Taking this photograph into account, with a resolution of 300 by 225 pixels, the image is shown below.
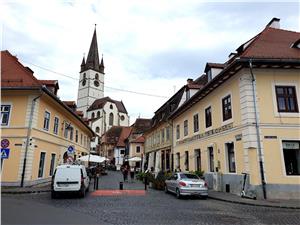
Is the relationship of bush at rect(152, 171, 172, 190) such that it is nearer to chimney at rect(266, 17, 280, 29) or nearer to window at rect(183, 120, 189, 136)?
window at rect(183, 120, 189, 136)

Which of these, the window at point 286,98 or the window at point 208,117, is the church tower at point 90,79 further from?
the window at point 286,98

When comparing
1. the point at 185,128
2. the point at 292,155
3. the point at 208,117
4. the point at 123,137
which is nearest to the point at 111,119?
the point at 123,137

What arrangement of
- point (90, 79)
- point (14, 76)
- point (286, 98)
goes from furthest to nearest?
point (90, 79) < point (14, 76) < point (286, 98)

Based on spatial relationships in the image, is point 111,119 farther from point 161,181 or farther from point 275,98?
point 275,98

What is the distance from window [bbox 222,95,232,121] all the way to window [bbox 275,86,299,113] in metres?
2.95

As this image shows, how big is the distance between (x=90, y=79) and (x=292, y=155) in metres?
93.4

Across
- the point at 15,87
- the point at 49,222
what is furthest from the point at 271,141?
the point at 15,87

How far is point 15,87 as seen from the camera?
63.6ft

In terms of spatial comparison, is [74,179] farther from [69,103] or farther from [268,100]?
[69,103]

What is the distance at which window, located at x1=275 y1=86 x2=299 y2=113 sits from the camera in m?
15.7

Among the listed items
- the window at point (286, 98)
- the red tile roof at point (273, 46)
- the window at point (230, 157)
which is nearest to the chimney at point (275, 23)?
the red tile roof at point (273, 46)

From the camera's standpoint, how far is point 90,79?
102 metres

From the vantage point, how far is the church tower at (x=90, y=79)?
102 metres

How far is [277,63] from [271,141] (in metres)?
4.52
